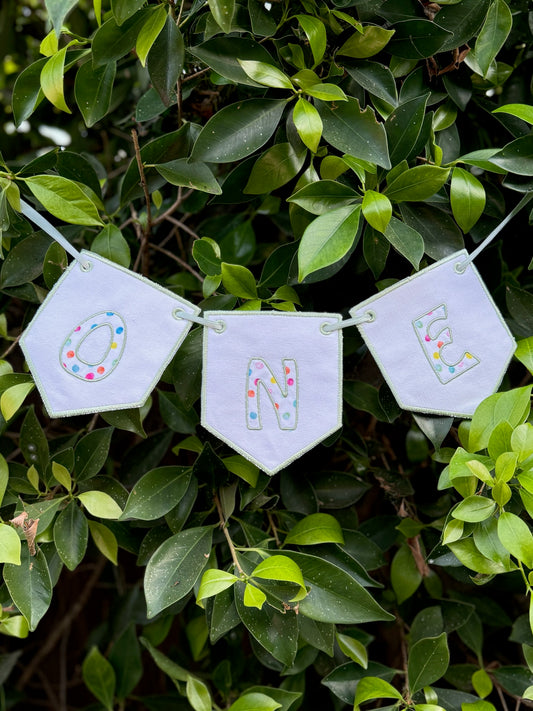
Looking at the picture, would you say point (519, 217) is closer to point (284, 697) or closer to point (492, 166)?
point (492, 166)

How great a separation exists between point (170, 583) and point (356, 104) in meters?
0.57

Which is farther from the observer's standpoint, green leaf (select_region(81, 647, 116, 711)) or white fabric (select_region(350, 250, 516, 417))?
green leaf (select_region(81, 647, 116, 711))

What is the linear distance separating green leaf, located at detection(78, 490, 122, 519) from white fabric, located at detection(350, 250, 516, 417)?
35 centimetres

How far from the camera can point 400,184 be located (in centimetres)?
73

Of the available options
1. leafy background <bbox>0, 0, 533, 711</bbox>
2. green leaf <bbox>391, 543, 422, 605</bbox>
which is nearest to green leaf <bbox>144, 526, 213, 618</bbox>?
leafy background <bbox>0, 0, 533, 711</bbox>

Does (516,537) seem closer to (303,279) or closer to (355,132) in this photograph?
(303,279)

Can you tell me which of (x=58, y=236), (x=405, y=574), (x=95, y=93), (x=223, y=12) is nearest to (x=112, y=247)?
(x=58, y=236)

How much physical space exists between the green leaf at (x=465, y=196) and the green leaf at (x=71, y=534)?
22.7 inches

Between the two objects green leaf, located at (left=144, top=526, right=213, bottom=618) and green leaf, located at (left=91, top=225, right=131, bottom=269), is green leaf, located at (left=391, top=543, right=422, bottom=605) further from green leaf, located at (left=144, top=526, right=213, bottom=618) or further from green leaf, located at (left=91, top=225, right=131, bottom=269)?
green leaf, located at (left=91, top=225, right=131, bottom=269)

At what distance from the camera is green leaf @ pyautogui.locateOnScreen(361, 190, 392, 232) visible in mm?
693

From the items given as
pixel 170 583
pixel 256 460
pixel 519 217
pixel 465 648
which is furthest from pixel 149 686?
pixel 519 217

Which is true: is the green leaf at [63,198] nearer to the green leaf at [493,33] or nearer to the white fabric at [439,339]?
the white fabric at [439,339]

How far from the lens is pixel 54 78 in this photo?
0.72 m

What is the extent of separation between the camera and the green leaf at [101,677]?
107 cm
